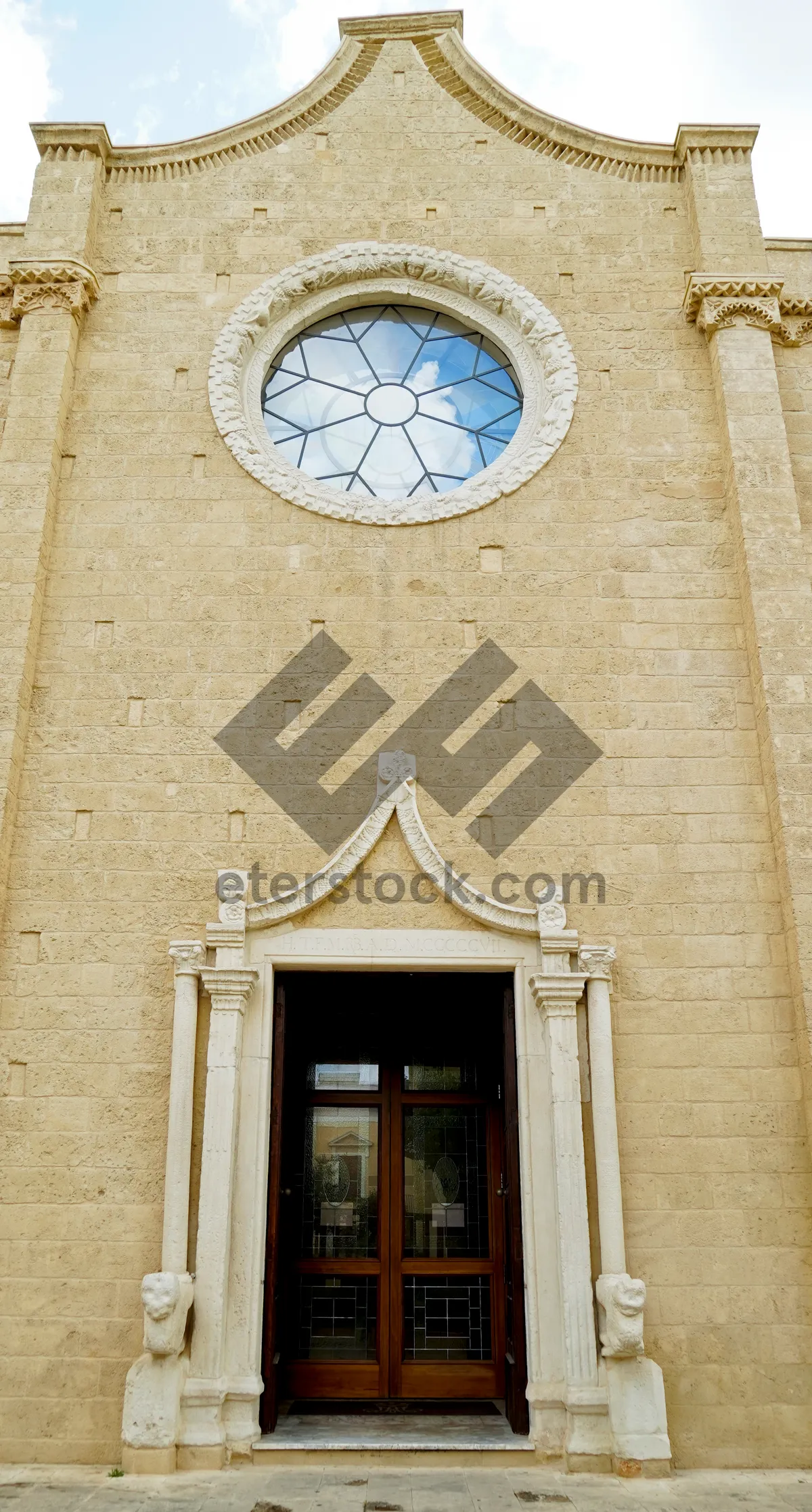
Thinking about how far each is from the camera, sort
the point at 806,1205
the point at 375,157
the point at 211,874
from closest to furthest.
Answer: the point at 806,1205, the point at 211,874, the point at 375,157

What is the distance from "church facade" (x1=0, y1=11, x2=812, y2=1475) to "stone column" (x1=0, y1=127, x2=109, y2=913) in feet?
0.12

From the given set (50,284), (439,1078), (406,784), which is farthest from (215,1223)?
(50,284)

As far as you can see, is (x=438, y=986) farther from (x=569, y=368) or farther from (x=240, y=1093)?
(x=569, y=368)

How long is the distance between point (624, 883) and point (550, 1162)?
1.75m

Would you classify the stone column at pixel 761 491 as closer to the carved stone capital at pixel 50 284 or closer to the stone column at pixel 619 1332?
the stone column at pixel 619 1332

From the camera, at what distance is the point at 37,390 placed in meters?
8.20

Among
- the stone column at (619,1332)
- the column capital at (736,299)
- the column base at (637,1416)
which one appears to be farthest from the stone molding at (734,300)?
the column base at (637,1416)

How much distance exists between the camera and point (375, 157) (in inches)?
362

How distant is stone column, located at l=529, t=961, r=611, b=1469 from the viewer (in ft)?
19.6

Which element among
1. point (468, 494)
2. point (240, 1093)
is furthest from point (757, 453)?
point (240, 1093)

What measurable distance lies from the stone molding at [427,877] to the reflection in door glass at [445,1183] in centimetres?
186

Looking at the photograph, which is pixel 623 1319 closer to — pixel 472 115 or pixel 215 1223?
pixel 215 1223

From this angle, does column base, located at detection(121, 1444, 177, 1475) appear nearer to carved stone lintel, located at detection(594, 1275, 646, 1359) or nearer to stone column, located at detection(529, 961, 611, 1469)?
stone column, located at detection(529, 961, 611, 1469)

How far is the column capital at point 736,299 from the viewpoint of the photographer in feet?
27.7
